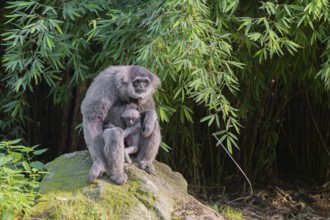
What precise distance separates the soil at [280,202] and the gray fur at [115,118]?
2320mm

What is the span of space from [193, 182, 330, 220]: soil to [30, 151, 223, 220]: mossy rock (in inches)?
80.5

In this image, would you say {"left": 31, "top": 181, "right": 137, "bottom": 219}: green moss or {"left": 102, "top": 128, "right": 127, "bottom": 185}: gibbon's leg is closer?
{"left": 31, "top": 181, "right": 137, "bottom": 219}: green moss

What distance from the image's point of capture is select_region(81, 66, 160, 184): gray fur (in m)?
5.70

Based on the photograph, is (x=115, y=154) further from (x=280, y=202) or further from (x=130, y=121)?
(x=280, y=202)

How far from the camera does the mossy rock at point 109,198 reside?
548 cm

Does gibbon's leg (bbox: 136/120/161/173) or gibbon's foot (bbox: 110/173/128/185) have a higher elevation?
gibbon's leg (bbox: 136/120/161/173)

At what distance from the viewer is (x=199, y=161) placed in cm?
880

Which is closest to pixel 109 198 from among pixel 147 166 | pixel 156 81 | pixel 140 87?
pixel 147 166

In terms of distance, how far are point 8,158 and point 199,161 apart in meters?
3.51

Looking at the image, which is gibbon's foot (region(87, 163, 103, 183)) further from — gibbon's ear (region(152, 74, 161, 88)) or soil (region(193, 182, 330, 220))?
soil (region(193, 182, 330, 220))

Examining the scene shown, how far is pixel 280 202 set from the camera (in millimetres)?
8727

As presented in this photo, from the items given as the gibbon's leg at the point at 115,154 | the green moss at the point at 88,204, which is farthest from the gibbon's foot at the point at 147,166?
the green moss at the point at 88,204

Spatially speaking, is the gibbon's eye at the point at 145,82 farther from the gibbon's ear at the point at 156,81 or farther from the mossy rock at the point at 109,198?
the mossy rock at the point at 109,198

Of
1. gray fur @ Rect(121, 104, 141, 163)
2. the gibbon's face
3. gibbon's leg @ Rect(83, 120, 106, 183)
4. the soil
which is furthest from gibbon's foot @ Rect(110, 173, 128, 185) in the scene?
the soil
